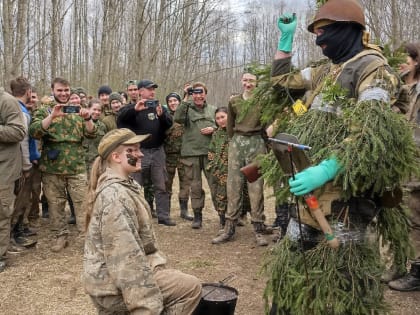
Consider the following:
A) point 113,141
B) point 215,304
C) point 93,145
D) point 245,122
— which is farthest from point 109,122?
point 215,304

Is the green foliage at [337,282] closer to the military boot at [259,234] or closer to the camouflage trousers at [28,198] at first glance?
the military boot at [259,234]

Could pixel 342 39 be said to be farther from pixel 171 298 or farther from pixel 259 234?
pixel 259 234

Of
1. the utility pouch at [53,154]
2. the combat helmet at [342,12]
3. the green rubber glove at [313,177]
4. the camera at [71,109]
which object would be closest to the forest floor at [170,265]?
the green rubber glove at [313,177]

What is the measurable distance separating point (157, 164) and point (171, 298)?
3.98m

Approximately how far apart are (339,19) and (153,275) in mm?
1938

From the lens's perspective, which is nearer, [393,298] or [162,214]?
[393,298]

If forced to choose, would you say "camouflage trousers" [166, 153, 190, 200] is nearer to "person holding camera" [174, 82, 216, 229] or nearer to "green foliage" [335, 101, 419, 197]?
"person holding camera" [174, 82, 216, 229]

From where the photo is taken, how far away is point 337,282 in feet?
8.57

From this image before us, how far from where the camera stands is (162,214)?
6973 mm

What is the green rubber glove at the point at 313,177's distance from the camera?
91.4 inches

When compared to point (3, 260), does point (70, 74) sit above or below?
above

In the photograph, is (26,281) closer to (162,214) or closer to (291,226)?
(162,214)

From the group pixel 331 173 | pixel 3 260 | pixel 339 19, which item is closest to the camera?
pixel 331 173

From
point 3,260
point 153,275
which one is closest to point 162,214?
point 3,260
